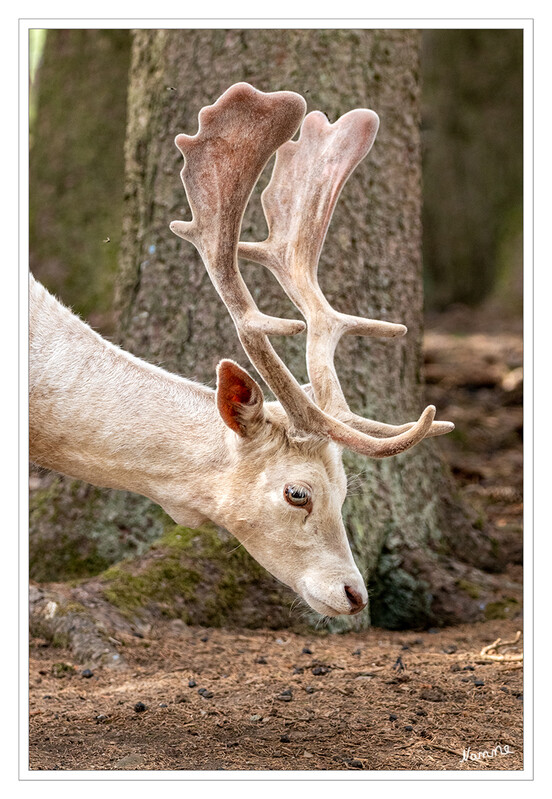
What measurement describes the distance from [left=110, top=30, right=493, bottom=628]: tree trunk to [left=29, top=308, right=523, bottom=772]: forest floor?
49 centimetres

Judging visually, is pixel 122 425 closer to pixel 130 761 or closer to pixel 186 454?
pixel 186 454

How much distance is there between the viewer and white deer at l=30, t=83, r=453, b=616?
→ 3.43 metres

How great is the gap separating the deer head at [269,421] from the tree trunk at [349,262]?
1439 mm

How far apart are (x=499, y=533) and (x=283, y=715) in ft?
8.94

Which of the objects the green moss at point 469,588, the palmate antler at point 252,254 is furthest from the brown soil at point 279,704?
the palmate antler at point 252,254

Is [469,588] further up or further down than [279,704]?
further up

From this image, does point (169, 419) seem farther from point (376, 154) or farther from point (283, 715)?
point (376, 154)

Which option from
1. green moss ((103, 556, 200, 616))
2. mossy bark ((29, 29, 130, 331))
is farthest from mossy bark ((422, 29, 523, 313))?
green moss ((103, 556, 200, 616))

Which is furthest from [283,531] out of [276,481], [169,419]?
[169,419]

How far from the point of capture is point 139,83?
563cm

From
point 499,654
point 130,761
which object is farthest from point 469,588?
point 130,761

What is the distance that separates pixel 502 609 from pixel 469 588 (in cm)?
21

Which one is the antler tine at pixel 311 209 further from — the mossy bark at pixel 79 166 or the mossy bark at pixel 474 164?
the mossy bark at pixel 474 164

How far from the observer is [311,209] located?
4.23 meters
